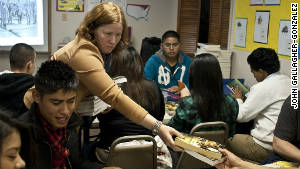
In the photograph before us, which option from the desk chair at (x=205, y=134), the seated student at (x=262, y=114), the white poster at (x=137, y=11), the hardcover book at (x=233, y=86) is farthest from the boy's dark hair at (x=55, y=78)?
the white poster at (x=137, y=11)

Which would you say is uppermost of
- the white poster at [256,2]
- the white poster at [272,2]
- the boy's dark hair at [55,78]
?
the white poster at [256,2]

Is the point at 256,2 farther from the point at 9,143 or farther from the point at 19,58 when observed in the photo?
the point at 9,143

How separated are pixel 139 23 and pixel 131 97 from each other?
10.7ft

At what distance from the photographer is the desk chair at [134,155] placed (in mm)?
2113

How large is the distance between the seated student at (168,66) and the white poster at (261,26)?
35.9 inches

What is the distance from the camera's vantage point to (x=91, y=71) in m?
1.63

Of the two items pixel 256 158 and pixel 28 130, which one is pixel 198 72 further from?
pixel 28 130

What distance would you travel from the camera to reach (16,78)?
231 centimetres

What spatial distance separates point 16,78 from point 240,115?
1.80 m

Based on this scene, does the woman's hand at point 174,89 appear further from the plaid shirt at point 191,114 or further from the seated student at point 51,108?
the seated student at point 51,108

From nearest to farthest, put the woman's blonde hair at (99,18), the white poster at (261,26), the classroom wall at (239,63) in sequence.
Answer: the woman's blonde hair at (99,18) → the white poster at (261,26) → the classroom wall at (239,63)

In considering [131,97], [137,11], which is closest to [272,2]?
[131,97]

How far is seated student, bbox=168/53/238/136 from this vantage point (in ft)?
7.91

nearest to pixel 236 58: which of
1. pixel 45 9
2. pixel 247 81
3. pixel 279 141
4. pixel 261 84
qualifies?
pixel 247 81
